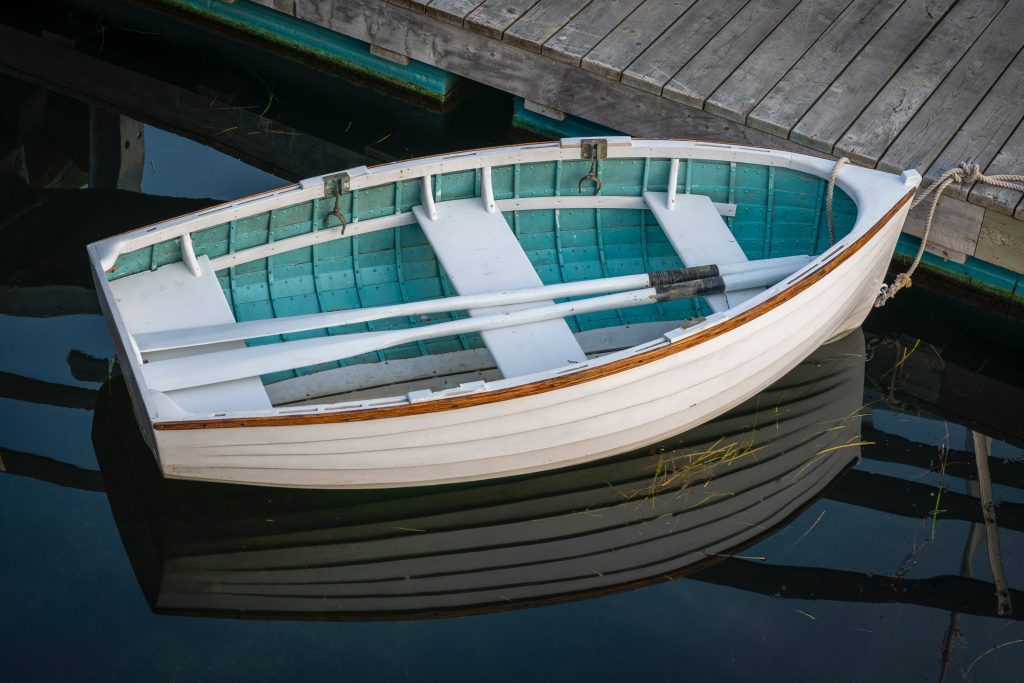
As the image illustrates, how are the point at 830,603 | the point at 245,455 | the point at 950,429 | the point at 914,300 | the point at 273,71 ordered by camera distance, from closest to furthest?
the point at 245,455
the point at 830,603
the point at 950,429
the point at 914,300
the point at 273,71

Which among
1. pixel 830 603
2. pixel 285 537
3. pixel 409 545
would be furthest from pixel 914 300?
pixel 285 537

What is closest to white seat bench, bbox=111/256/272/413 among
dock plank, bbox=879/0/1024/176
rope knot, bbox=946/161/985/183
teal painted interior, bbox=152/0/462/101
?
teal painted interior, bbox=152/0/462/101

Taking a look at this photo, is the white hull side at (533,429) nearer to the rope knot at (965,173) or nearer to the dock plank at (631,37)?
the rope knot at (965,173)

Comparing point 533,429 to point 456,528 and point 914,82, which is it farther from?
point 914,82

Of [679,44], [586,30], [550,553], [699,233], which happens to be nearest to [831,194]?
[699,233]

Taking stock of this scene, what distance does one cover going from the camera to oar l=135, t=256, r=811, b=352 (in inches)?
189

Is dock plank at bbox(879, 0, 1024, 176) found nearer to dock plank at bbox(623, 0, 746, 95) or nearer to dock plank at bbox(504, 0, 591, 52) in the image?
dock plank at bbox(623, 0, 746, 95)

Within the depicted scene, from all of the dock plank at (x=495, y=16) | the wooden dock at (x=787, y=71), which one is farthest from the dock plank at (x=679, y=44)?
the dock plank at (x=495, y=16)

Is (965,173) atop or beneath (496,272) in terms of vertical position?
atop

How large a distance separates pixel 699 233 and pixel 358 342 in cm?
162

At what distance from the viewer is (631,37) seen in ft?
21.2

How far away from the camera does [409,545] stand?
4902mm

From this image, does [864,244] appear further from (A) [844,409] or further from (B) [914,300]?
(B) [914,300]

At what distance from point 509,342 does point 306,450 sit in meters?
0.94
